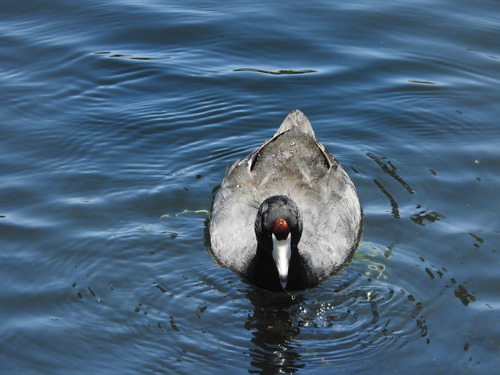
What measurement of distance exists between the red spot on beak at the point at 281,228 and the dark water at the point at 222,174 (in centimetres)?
66

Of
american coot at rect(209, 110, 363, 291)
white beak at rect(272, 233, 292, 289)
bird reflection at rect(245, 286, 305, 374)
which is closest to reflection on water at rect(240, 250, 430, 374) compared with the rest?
bird reflection at rect(245, 286, 305, 374)

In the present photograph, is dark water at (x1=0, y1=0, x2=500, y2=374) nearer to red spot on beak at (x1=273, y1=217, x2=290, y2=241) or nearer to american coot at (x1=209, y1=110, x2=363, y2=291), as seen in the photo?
american coot at (x1=209, y1=110, x2=363, y2=291)

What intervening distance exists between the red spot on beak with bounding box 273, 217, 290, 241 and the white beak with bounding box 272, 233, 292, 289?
58 mm

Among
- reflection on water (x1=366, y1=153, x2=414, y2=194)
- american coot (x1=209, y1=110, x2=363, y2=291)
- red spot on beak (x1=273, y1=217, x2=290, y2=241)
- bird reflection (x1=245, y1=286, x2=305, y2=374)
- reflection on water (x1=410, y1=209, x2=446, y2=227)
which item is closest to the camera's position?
bird reflection (x1=245, y1=286, x2=305, y2=374)

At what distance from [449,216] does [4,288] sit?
4.01 metres

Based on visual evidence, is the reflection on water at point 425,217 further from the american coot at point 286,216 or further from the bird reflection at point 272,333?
the bird reflection at point 272,333

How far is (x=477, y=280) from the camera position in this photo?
6.41m

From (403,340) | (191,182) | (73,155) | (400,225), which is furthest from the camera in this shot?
(73,155)

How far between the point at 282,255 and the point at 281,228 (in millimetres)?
232

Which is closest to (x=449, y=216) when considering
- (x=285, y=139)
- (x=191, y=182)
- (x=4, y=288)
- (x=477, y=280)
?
(x=477, y=280)

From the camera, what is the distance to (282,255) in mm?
6082

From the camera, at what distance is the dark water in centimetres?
576

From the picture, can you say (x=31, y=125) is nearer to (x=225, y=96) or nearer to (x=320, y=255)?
(x=225, y=96)

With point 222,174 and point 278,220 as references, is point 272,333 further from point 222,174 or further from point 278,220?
point 222,174
